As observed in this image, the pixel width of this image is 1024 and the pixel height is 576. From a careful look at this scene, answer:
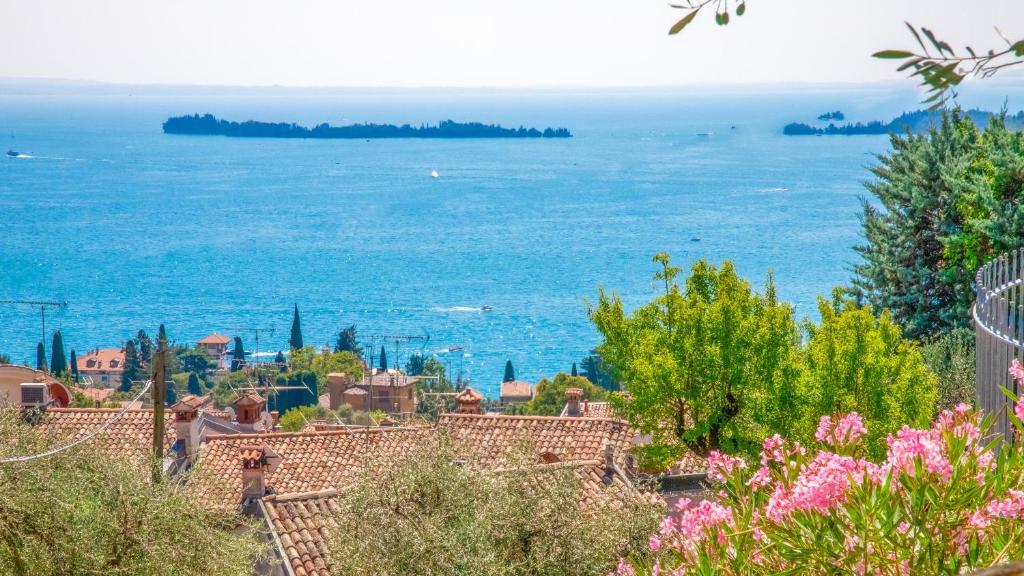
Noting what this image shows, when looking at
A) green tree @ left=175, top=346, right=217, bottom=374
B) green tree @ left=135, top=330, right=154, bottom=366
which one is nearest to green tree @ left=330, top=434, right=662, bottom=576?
green tree @ left=135, top=330, right=154, bottom=366

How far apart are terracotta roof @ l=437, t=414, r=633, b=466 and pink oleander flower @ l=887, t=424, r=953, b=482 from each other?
13256mm

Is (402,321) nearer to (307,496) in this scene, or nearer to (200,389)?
(200,389)

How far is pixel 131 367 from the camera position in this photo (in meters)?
63.4

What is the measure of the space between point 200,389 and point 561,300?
32.8 metres

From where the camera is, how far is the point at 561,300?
284 feet

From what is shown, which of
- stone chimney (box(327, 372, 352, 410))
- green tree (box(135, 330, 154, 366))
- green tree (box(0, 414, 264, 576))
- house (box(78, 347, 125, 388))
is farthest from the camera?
green tree (box(135, 330, 154, 366))

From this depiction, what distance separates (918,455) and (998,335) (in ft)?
17.9

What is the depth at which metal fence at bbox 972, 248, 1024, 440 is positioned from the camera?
9.02 m

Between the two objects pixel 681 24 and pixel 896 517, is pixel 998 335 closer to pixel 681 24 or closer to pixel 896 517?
pixel 896 517

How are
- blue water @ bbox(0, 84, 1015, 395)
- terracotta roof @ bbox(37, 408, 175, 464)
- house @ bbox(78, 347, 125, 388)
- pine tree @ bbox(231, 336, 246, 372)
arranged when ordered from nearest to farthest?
terracotta roof @ bbox(37, 408, 175, 464), pine tree @ bbox(231, 336, 246, 372), house @ bbox(78, 347, 125, 388), blue water @ bbox(0, 84, 1015, 395)

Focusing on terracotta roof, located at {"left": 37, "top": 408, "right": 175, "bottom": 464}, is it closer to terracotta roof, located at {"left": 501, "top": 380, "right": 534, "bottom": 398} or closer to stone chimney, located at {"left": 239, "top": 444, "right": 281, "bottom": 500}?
stone chimney, located at {"left": 239, "top": 444, "right": 281, "bottom": 500}

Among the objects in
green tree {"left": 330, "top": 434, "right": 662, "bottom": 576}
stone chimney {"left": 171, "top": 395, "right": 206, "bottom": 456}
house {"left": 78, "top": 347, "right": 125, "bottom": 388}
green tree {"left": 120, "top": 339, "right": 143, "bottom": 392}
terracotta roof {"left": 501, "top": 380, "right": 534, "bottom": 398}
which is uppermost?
green tree {"left": 330, "top": 434, "right": 662, "bottom": 576}

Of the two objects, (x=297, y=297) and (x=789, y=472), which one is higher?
(x=789, y=472)

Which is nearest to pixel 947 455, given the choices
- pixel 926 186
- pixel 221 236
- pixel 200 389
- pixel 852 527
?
pixel 852 527
